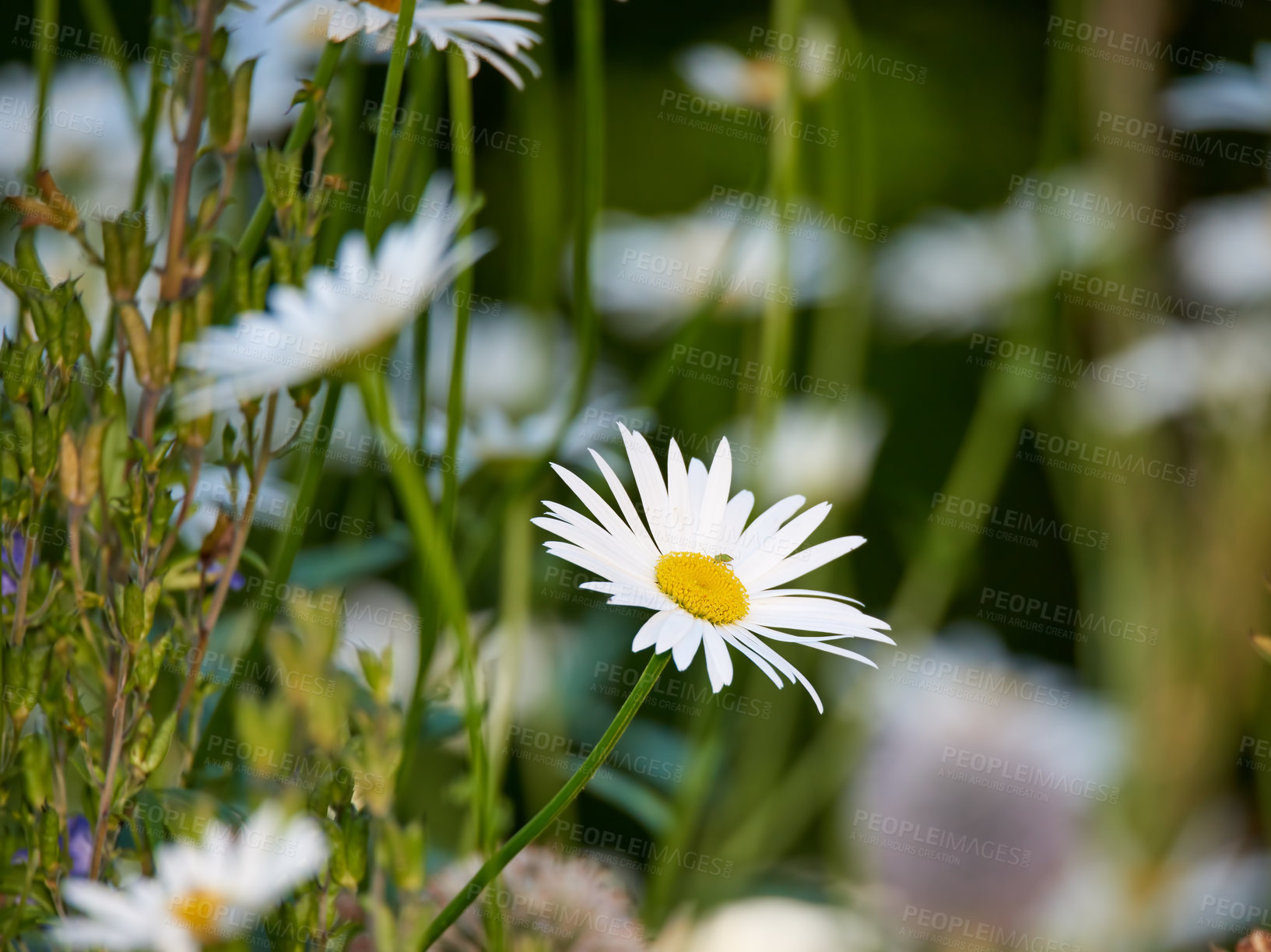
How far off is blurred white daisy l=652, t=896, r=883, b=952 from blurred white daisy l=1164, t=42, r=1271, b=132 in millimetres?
460

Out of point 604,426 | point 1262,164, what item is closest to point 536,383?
point 604,426

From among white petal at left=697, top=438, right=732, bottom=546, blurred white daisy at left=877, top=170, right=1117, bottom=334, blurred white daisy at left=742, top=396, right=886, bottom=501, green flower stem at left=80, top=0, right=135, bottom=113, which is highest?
green flower stem at left=80, top=0, right=135, bottom=113

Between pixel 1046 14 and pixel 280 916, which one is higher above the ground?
pixel 1046 14

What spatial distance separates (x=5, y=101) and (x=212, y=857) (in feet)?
1.31

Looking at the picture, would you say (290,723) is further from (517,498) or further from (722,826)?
(722,826)

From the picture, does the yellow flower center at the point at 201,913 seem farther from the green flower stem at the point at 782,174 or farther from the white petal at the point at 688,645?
the green flower stem at the point at 782,174

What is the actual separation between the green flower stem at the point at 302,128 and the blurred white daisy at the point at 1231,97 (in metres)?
0.49

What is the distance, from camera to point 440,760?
54 cm

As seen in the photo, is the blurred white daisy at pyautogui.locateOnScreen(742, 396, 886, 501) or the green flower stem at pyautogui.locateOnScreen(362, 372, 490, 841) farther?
the blurred white daisy at pyautogui.locateOnScreen(742, 396, 886, 501)

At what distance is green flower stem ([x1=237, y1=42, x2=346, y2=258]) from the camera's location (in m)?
0.24

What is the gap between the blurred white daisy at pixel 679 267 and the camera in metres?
0.59

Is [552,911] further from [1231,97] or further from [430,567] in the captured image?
[1231,97]

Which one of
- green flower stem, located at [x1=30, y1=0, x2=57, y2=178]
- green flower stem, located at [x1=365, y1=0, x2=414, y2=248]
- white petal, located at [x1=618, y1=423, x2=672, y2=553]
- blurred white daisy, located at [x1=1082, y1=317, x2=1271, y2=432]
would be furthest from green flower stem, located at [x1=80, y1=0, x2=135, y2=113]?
blurred white daisy, located at [x1=1082, y1=317, x2=1271, y2=432]

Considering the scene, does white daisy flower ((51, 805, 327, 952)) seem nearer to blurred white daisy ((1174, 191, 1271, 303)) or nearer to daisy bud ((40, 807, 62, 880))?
daisy bud ((40, 807, 62, 880))
